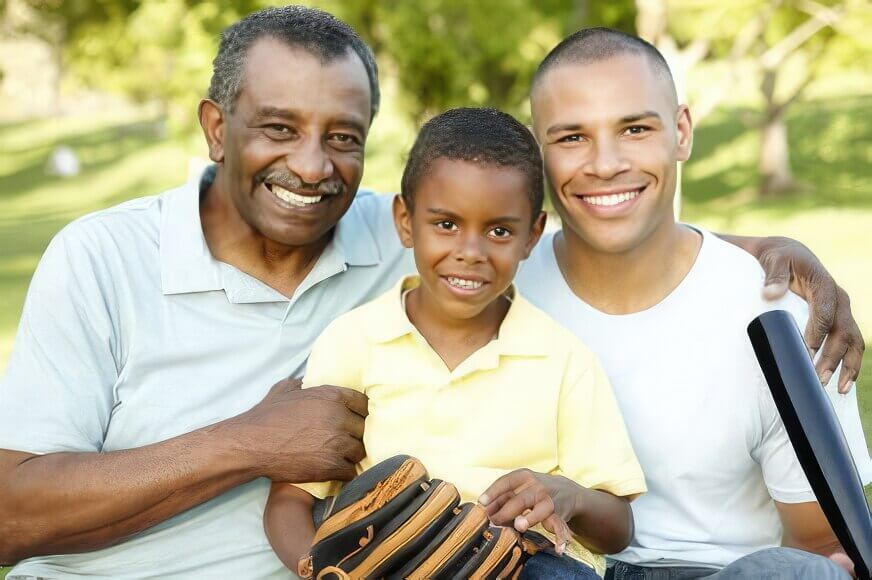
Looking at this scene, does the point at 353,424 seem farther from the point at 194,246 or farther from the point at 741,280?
the point at 741,280

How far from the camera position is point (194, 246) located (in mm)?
3225

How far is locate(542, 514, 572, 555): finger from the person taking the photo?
8.12 feet

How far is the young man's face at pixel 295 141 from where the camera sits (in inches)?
124

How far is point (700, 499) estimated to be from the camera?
10.0 ft

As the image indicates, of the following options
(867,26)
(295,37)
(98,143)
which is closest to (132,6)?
(98,143)

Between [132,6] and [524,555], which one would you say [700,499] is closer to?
[524,555]

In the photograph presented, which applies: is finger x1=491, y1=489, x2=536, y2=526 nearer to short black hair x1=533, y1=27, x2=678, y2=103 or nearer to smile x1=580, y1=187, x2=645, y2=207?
smile x1=580, y1=187, x2=645, y2=207

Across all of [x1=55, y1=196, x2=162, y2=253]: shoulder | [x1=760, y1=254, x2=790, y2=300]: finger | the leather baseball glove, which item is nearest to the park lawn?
[x1=760, y1=254, x2=790, y2=300]: finger

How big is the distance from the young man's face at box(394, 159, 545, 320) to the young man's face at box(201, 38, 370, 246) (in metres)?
0.40

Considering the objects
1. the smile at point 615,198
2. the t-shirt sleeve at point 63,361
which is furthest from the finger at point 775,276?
the t-shirt sleeve at point 63,361

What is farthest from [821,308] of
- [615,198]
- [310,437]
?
[310,437]

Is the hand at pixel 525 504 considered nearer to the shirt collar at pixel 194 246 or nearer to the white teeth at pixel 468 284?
the white teeth at pixel 468 284

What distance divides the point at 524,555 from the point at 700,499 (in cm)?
66

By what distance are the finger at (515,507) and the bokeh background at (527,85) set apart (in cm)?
597
